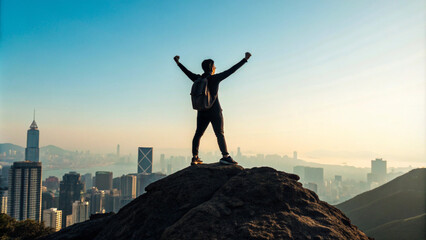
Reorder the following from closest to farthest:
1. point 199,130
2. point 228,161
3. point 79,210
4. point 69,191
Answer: point 228,161 → point 199,130 → point 79,210 → point 69,191

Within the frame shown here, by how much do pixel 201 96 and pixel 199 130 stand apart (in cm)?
114

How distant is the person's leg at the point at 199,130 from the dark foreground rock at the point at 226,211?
1.11 meters

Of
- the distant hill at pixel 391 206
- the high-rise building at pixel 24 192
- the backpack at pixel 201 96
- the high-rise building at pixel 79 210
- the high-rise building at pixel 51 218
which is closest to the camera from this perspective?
the backpack at pixel 201 96

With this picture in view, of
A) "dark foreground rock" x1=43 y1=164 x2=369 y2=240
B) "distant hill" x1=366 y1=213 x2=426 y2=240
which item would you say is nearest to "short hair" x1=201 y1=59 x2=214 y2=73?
"dark foreground rock" x1=43 y1=164 x2=369 y2=240

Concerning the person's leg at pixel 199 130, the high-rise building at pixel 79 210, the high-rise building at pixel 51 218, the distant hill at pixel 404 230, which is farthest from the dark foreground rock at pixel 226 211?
the high-rise building at pixel 79 210

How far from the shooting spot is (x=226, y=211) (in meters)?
5.36

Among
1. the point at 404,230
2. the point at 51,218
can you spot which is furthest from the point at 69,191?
the point at 404,230

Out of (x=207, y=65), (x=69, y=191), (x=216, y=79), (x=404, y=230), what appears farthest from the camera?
(x=69, y=191)

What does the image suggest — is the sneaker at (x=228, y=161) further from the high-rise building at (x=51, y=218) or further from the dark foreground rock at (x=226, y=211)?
the high-rise building at (x=51, y=218)

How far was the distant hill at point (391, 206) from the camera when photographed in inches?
2800

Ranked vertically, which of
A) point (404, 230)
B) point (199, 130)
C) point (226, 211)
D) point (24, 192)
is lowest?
point (24, 192)

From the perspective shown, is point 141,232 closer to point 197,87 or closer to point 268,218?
point 268,218

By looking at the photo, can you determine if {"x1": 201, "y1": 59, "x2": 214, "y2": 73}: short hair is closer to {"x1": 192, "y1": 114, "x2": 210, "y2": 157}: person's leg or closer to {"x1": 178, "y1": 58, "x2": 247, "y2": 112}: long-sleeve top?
{"x1": 178, "y1": 58, "x2": 247, "y2": 112}: long-sleeve top

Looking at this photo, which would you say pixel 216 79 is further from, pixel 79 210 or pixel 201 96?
pixel 79 210
